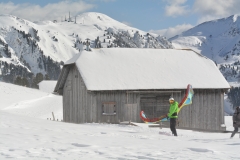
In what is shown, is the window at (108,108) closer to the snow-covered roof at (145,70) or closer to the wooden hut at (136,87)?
the wooden hut at (136,87)

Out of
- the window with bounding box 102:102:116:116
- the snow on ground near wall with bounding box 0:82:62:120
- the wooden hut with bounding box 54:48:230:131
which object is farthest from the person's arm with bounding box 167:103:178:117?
the snow on ground near wall with bounding box 0:82:62:120

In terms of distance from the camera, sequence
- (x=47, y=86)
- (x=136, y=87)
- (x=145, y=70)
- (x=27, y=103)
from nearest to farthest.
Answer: (x=136, y=87) < (x=145, y=70) < (x=27, y=103) < (x=47, y=86)

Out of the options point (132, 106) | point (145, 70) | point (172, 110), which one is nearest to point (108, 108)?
point (132, 106)

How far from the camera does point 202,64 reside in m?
31.0

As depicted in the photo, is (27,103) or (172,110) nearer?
(172,110)

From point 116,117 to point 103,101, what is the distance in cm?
144

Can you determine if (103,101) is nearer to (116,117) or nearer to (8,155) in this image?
(116,117)

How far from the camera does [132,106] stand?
89.4ft

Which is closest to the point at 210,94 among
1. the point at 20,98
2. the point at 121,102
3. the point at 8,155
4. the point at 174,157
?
the point at 121,102

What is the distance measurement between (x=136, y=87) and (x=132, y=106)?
53.8 inches

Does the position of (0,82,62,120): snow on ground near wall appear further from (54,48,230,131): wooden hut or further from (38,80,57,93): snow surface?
(38,80,57,93): snow surface

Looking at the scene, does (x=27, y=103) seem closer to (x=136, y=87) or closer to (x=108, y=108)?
(x=108, y=108)

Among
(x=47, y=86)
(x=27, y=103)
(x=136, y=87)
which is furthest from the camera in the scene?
(x=47, y=86)

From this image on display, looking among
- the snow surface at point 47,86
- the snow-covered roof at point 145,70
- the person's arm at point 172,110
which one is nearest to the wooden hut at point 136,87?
the snow-covered roof at point 145,70
